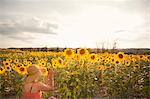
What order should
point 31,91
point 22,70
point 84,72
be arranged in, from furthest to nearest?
1. point 22,70
2. point 84,72
3. point 31,91

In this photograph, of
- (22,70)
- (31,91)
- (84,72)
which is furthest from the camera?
(22,70)

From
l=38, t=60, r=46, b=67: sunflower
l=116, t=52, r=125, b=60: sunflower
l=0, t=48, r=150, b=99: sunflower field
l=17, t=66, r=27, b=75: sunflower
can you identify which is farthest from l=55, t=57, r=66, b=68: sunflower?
l=116, t=52, r=125, b=60: sunflower

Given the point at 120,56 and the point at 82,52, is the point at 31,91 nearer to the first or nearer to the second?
the point at 82,52

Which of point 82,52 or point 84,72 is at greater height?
point 82,52

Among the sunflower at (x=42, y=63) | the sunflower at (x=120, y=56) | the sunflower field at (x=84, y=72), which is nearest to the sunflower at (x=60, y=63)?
the sunflower field at (x=84, y=72)

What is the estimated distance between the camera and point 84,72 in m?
2.67

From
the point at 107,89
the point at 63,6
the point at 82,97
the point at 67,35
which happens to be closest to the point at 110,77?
the point at 107,89

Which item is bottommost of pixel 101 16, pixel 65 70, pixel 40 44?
pixel 65 70

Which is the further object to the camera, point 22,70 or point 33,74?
point 22,70

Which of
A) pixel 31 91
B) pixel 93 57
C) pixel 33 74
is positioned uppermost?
pixel 93 57

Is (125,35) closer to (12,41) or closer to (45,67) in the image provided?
(45,67)

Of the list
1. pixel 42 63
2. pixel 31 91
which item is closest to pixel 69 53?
pixel 42 63

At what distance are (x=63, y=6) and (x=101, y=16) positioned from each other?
0.30 m

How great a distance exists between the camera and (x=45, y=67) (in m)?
2.76
